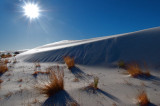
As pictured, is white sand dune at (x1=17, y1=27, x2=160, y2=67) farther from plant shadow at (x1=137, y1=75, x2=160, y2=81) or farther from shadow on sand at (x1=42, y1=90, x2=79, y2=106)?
shadow on sand at (x1=42, y1=90, x2=79, y2=106)

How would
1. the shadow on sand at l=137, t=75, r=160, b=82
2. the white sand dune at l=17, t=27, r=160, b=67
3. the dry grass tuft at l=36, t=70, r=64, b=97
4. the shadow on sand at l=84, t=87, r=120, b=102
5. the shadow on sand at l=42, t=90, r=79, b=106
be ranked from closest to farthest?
the shadow on sand at l=42, t=90, r=79, b=106
the shadow on sand at l=84, t=87, r=120, b=102
the dry grass tuft at l=36, t=70, r=64, b=97
the shadow on sand at l=137, t=75, r=160, b=82
the white sand dune at l=17, t=27, r=160, b=67

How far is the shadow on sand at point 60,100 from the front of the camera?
1.89 m

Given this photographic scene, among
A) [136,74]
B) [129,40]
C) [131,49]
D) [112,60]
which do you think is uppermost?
[129,40]

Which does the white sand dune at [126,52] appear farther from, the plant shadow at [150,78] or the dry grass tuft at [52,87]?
the dry grass tuft at [52,87]

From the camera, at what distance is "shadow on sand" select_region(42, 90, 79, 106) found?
189cm

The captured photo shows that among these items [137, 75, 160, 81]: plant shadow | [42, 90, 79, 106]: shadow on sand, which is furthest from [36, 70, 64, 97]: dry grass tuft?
[137, 75, 160, 81]: plant shadow

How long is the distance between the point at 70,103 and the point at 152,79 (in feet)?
7.57

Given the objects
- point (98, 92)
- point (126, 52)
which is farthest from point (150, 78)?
point (126, 52)

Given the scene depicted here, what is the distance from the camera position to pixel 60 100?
1991mm

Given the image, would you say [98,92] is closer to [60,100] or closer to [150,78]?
[60,100]

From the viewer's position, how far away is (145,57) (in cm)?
414

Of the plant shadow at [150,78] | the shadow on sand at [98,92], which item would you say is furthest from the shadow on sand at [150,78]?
the shadow on sand at [98,92]

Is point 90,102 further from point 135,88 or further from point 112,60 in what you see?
point 112,60

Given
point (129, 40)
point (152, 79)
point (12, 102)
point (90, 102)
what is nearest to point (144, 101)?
point (90, 102)
